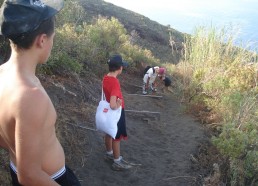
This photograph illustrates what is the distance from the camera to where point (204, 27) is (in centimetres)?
1004

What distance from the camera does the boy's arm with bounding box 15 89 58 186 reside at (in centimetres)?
170

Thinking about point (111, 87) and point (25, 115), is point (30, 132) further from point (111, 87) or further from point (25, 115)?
point (111, 87)

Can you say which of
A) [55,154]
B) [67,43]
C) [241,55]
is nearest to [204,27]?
[241,55]

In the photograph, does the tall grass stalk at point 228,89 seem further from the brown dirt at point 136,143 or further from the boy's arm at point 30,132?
the boy's arm at point 30,132

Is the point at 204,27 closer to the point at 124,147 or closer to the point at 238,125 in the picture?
the point at 238,125

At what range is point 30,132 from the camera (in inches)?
68.1

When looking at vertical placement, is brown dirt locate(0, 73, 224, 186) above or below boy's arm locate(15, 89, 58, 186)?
below

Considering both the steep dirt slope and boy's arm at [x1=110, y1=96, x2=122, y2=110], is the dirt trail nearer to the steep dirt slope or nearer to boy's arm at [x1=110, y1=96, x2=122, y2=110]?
the steep dirt slope

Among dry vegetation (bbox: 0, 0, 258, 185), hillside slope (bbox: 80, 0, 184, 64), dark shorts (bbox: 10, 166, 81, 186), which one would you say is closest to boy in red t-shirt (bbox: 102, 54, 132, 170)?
dry vegetation (bbox: 0, 0, 258, 185)

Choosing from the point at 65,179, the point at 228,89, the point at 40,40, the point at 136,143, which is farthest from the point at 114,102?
the point at 228,89

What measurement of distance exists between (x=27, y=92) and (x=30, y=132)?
0.18 meters

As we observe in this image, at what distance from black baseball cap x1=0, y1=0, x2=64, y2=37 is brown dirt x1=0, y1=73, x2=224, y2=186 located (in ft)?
10.4

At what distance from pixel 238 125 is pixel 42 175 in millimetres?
4961

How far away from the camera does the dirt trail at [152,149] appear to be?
514cm
